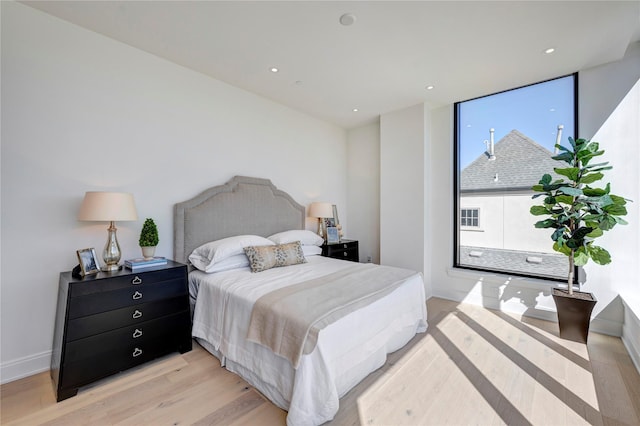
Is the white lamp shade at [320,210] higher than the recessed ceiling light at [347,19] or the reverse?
the reverse

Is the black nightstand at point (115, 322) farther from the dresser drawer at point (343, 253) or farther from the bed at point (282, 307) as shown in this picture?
the dresser drawer at point (343, 253)

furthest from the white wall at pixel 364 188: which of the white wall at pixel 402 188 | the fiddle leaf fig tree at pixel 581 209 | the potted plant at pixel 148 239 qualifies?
the potted plant at pixel 148 239

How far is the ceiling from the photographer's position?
6.58 feet

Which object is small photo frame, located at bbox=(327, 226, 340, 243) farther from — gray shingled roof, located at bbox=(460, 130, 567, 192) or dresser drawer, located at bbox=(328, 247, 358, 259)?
gray shingled roof, located at bbox=(460, 130, 567, 192)

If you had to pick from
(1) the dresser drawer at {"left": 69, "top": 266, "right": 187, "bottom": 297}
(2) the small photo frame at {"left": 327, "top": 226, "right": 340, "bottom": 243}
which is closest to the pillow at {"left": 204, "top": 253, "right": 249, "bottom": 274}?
(1) the dresser drawer at {"left": 69, "top": 266, "right": 187, "bottom": 297}

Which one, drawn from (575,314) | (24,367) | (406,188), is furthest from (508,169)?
(24,367)

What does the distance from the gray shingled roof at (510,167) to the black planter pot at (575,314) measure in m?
1.37

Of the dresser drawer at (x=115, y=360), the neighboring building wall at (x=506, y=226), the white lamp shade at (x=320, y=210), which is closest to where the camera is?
the dresser drawer at (x=115, y=360)

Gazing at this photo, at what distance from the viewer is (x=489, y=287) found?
342cm

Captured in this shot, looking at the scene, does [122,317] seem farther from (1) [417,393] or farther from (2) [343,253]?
(2) [343,253]

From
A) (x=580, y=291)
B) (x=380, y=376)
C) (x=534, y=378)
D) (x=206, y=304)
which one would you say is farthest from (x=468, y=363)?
(x=206, y=304)

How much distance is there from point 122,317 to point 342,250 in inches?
109

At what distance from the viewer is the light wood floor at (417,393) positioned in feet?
5.29

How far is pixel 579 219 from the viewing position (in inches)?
99.0
